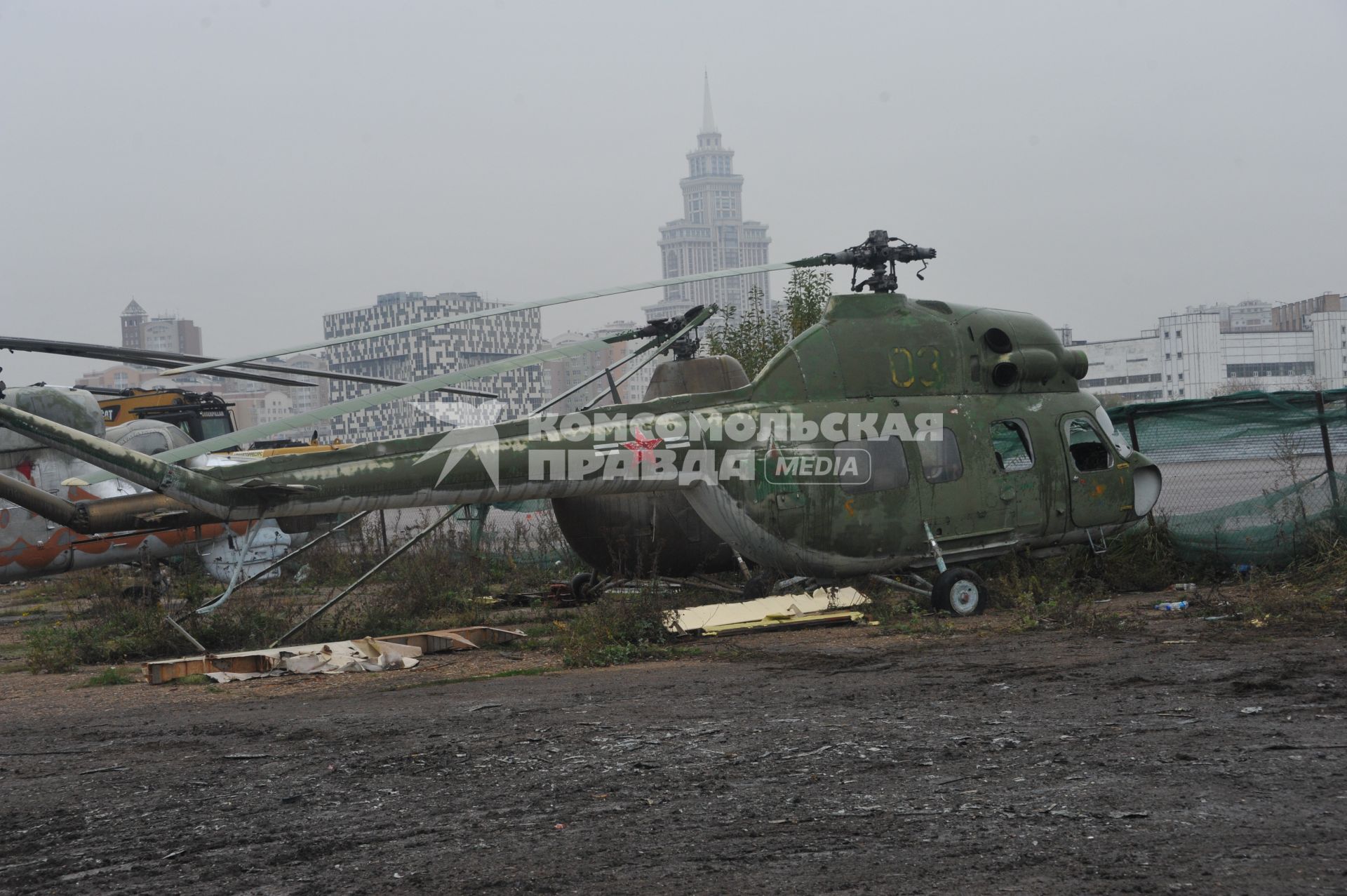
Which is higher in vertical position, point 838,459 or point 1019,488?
point 838,459

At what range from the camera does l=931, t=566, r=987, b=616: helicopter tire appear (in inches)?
428

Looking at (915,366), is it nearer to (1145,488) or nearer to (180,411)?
(1145,488)

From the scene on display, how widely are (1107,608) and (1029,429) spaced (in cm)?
201

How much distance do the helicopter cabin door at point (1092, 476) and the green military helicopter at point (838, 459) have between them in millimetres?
21

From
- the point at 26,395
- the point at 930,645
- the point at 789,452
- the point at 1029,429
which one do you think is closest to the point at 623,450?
the point at 789,452

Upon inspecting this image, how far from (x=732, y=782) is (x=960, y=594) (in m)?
6.23

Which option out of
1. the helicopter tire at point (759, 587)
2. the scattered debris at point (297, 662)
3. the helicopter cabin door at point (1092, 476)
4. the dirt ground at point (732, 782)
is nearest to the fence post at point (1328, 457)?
the helicopter cabin door at point (1092, 476)

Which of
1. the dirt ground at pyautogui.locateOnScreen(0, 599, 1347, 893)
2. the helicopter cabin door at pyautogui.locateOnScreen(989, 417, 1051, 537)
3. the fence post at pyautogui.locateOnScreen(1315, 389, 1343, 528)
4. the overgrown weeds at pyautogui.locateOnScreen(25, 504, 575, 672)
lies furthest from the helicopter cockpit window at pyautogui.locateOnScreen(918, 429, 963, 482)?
the overgrown weeds at pyautogui.locateOnScreen(25, 504, 575, 672)

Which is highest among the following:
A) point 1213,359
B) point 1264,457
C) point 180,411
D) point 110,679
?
point 1213,359

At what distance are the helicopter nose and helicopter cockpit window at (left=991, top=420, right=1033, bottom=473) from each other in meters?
1.26

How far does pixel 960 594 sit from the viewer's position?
35.9 ft

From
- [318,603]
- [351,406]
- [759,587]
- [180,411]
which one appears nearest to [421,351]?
[180,411]

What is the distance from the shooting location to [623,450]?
410 inches

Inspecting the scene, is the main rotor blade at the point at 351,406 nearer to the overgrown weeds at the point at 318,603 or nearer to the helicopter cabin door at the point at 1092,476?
the overgrown weeds at the point at 318,603
